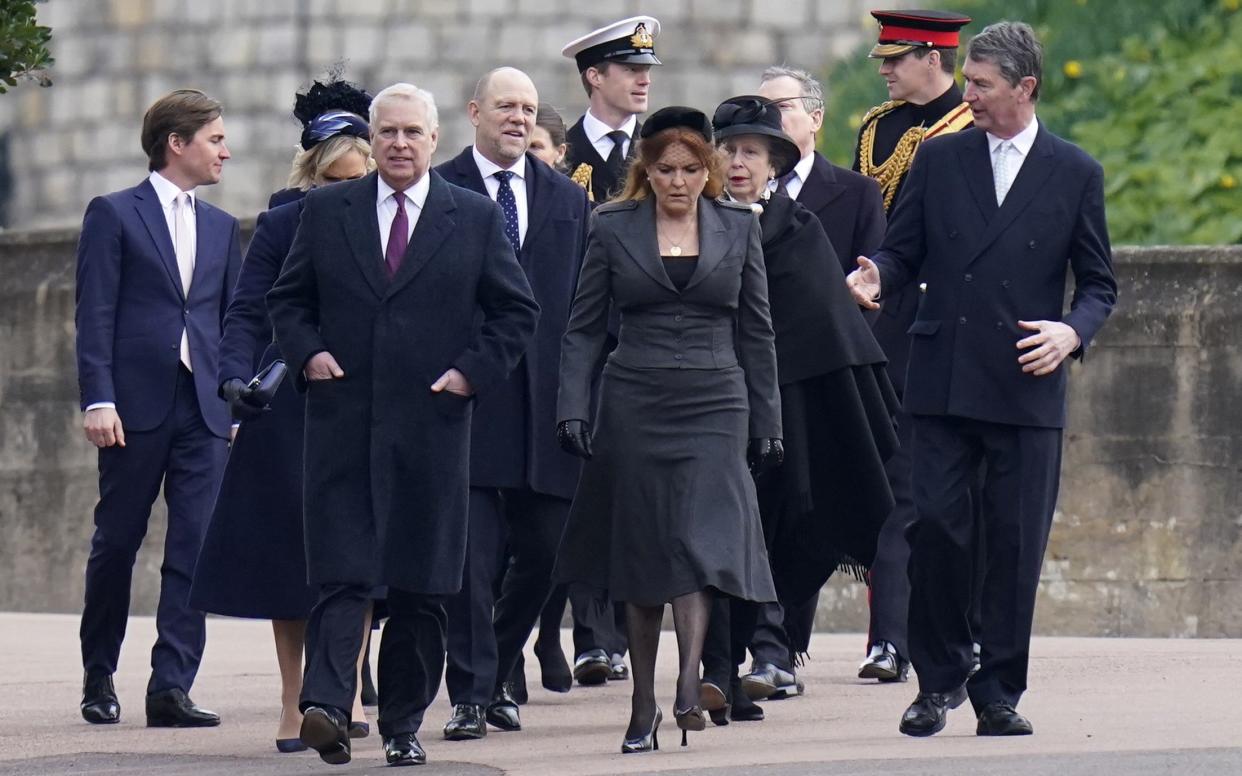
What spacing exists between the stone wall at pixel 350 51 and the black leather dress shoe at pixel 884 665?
1026 cm

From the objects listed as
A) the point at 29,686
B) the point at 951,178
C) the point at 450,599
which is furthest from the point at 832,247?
the point at 29,686

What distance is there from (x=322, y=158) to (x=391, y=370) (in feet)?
3.62

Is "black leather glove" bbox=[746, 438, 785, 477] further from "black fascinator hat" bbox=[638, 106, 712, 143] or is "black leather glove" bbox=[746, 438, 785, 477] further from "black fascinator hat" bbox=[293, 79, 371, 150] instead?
"black fascinator hat" bbox=[293, 79, 371, 150]

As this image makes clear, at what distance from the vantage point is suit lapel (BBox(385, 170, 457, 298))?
8039mm

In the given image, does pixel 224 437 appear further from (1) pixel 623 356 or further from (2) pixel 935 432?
(2) pixel 935 432

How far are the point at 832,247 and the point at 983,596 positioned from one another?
1.54 metres

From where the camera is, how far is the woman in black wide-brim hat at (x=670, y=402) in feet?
27.0

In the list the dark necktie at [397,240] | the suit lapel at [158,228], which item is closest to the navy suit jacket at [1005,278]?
the dark necktie at [397,240]

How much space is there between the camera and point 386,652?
26.4 feet

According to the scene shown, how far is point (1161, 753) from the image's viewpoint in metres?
7.64

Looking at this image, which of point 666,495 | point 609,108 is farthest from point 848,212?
point 666,495

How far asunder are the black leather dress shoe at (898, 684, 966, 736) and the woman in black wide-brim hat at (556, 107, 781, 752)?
0.51 meters

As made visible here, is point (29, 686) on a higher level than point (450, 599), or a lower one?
lower

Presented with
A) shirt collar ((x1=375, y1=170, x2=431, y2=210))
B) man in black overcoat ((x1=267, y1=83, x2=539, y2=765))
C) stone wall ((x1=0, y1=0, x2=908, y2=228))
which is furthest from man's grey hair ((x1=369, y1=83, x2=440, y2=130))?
stone wall ((x1=0, y1=0, x2=908, y2=228))
